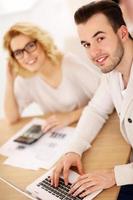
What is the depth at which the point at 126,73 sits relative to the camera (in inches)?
52.8

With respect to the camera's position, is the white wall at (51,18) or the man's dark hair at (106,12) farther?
the white wall at (51,18)

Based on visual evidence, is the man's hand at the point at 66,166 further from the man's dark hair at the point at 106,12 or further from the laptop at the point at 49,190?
the man's dark hair at the point at 106,12

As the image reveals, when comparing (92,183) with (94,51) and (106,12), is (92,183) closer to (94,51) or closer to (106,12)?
(94,51)

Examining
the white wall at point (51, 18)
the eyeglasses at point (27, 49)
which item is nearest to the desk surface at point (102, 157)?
the eyeglasses at point (27, 49)

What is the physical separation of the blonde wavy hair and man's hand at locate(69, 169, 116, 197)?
2.72ft

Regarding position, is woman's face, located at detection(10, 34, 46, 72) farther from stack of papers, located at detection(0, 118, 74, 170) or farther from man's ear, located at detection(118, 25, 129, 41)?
man's ear, located at detection(118, 25, 129, 41)

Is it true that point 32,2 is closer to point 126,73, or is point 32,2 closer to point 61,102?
point 61,102

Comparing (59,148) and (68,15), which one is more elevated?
(68,15)

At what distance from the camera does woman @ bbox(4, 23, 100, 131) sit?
5.91 ft

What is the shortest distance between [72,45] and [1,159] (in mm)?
854

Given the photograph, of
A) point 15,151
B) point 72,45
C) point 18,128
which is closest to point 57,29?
point 72,45

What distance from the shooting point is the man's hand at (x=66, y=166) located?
1287mm

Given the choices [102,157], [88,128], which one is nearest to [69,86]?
[88,128]

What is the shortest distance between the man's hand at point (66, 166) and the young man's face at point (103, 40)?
1.26 ft
